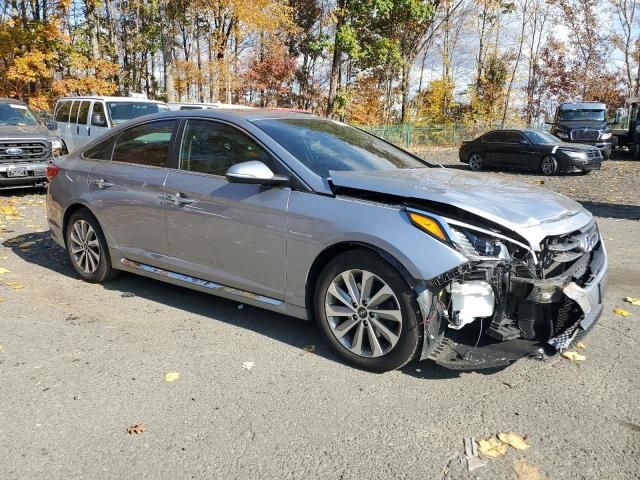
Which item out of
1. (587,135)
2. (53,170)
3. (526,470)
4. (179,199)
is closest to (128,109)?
(53,170)

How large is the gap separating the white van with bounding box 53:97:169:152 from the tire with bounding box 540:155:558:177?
11139mm

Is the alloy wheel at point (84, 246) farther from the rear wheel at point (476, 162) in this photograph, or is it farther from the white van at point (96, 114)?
the rear wheel at point (476, 162)

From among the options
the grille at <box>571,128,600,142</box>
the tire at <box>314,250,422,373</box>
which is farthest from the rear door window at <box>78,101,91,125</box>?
the grille at <box>571,128,600,142</box>

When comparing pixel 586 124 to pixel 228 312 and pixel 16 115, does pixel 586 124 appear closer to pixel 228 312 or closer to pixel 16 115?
pixel 16 115

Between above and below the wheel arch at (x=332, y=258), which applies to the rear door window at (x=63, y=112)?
above

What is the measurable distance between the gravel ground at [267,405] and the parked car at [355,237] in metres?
0.27

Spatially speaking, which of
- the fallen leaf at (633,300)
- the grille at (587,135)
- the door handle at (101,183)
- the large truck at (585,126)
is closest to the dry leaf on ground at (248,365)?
the door handle at (101,183)

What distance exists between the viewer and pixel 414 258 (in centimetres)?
326

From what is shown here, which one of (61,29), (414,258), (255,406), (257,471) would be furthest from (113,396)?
(61,29)

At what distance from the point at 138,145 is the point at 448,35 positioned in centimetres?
4195

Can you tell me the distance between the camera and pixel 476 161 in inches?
765

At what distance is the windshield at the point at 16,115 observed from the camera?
11.2m

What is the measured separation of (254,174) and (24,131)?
8.83 meters

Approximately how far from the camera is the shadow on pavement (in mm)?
3705
